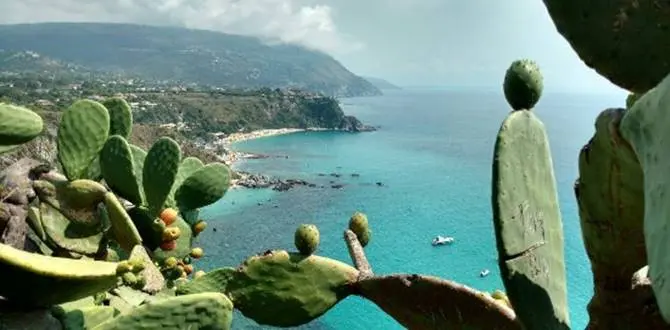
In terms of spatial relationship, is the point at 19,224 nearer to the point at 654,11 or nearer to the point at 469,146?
the point at 654,11

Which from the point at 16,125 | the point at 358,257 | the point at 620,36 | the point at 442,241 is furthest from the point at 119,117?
the point at 442,241

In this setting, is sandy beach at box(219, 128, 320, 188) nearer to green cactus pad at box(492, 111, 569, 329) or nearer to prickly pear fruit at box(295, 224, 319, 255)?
prickly pear fruit at box(295, 224, 319, 255)

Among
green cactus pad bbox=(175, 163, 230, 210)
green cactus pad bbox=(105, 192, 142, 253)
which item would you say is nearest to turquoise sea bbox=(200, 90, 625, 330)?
green cactus pad bbox=(175, 163, 230, 210)

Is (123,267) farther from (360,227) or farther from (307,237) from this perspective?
(360,227)

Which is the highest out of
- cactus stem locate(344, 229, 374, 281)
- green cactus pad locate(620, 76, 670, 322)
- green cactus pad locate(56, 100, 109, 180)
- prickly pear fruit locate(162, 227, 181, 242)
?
green cactus pad locate(620, 76, 670, 322)

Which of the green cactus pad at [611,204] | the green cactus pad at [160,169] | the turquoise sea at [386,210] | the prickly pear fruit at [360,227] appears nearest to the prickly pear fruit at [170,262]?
the green cactus pad at [160,169]
